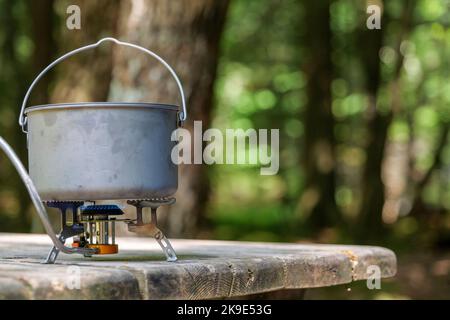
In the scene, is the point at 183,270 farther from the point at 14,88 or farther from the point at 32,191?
the point at 14,88

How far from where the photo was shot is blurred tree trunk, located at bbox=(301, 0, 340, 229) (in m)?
13.6

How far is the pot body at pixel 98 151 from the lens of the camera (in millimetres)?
3340

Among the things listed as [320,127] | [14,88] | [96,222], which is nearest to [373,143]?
[320,127]

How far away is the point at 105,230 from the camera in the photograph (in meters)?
3.68

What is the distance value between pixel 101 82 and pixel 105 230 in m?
4.58

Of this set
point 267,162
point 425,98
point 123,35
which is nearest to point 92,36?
point 123,35

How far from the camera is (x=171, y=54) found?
647 centimetres

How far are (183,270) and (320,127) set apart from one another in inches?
425

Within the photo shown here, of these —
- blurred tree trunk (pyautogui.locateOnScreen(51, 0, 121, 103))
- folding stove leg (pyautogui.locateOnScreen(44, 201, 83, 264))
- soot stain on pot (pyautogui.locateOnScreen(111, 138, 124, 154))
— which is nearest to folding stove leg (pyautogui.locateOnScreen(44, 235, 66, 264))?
folding stove leg (pyautogui.locateOnScreen(44, 201, 83, 264))

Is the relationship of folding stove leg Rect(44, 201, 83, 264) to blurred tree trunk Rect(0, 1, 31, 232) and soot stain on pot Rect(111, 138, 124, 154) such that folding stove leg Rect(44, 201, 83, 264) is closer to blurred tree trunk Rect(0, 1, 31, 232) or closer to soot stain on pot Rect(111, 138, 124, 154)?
soot stain on pot Rect(111, 138, 124, 154)

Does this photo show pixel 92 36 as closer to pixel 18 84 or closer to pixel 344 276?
pixel 344 276

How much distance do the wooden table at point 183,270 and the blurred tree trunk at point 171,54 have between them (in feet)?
5.89

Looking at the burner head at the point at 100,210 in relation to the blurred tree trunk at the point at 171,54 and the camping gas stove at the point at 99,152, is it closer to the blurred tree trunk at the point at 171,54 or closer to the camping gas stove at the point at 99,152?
the camping gas stove at the point at 99,152

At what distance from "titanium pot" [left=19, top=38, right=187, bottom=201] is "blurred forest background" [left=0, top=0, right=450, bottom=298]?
298 centimetres
